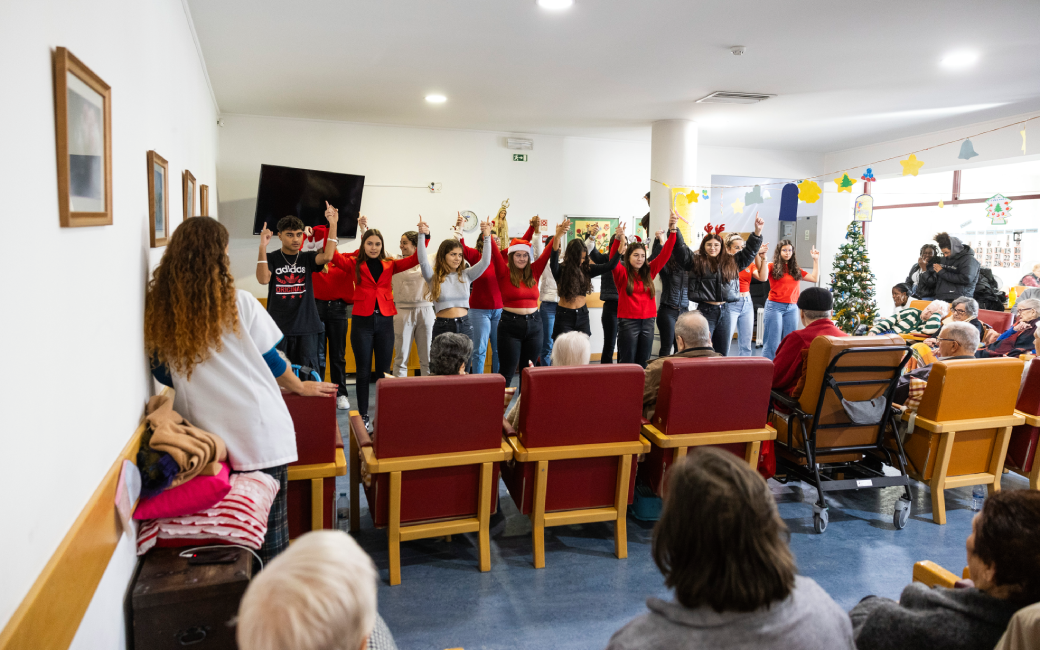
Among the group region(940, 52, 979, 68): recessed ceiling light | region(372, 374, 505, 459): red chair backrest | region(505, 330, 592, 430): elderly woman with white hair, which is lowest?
region(372, 374, 505, 459): red chair backrest

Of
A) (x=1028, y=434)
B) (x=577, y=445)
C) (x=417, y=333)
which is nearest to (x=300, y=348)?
(x=417, y=333)

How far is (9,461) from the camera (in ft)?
3.62

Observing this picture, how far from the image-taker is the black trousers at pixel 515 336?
5305 millimetres

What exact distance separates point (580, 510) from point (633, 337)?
3057 mm

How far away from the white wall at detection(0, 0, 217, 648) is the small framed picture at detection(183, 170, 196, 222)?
1569 mm

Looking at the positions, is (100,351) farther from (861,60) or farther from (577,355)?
(861,60)

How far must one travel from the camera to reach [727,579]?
1097 millimetres

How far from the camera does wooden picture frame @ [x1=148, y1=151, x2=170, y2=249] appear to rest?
8.04ft

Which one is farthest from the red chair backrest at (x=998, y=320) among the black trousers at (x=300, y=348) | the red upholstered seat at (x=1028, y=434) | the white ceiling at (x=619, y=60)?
the black trousers at (x=300, y=348)

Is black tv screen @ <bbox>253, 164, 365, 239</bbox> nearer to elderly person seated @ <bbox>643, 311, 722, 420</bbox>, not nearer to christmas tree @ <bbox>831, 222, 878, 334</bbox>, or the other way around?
elderly person seated @ <bbox>643, 311, 722, 420</bbox>

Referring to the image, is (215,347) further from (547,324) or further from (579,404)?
(547,324)

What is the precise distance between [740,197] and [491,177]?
420cm

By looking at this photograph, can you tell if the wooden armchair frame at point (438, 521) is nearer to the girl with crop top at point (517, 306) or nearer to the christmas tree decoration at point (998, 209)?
the girl with crop top at point (517, 306)

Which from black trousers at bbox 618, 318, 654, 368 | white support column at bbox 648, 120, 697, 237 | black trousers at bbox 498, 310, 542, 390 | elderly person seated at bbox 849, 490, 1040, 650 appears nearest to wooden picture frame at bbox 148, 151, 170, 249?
elderly person seated at bbox 849, 490, 1040, 650
